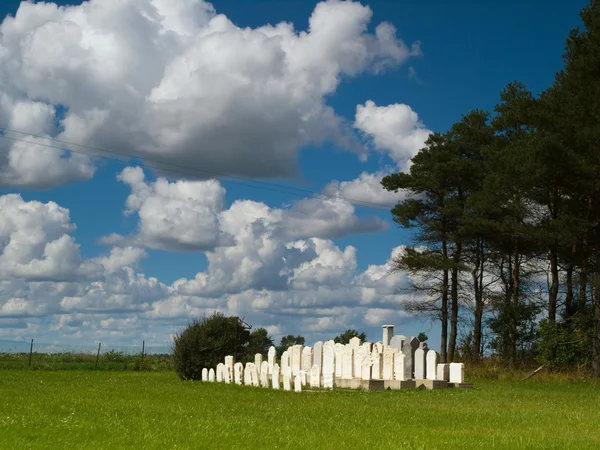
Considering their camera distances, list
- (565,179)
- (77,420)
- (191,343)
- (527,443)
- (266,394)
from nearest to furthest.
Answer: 1. (527,443)
2. (77,420)
3. (266,394)
4. (191,343)
5. (565,179)

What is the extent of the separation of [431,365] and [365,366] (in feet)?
8.26

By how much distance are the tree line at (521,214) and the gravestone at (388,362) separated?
450 inches

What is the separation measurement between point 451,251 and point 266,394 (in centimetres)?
2835

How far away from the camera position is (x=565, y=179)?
35406 millimetres

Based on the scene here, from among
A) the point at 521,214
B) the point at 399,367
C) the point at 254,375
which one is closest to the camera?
the point at 399,367

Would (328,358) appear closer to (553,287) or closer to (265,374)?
(265,374)

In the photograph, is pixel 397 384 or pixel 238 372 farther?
pixel 238 372

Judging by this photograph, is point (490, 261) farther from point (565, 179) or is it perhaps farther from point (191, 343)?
point (191, 343)

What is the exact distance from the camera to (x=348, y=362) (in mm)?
28234

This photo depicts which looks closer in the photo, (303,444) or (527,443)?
(303,444)

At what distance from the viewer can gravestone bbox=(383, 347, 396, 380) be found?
1083 inches

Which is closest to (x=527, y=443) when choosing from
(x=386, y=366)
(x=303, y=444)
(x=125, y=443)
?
(x=303, y=444)

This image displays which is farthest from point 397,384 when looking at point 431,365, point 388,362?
point 431,365

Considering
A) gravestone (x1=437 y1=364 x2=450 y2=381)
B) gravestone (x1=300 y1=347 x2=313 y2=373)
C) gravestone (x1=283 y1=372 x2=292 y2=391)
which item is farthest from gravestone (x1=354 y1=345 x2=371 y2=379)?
gravestone (x1=283 y1=372 x2=292 y2=391)
